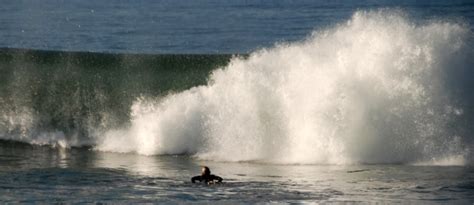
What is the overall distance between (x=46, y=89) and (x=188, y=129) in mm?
6690

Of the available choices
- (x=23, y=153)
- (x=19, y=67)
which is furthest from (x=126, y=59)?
(x=23, y=153)

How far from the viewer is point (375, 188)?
64.8 feet

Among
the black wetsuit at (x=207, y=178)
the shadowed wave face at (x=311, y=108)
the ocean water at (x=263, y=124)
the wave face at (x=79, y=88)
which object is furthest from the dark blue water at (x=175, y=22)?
the black wetsuit at (x=207, y=178)

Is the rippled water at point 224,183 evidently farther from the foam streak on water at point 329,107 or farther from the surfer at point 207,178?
the foam streak on water at point 329,107

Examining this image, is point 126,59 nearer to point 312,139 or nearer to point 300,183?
point 312,139

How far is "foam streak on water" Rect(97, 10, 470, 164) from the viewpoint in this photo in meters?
24.0

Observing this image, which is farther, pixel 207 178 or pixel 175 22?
pixel 175 22

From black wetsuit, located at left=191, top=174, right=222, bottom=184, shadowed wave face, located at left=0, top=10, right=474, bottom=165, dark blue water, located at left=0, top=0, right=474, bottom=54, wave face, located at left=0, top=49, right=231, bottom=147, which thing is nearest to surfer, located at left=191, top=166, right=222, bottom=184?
black wetsuit, located at left=191, top=174, right=222, bottom=184

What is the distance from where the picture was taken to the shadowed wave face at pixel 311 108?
79.0 ft

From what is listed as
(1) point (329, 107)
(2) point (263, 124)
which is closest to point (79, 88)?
(2) point (263, 124)

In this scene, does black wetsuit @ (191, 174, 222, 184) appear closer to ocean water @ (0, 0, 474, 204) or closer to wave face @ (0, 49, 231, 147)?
ocean water @ (0, 0, 474, 204)

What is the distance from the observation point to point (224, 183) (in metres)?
20.4

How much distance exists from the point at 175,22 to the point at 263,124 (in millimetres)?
32567

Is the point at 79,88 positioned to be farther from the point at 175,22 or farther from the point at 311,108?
the point at 175,22
